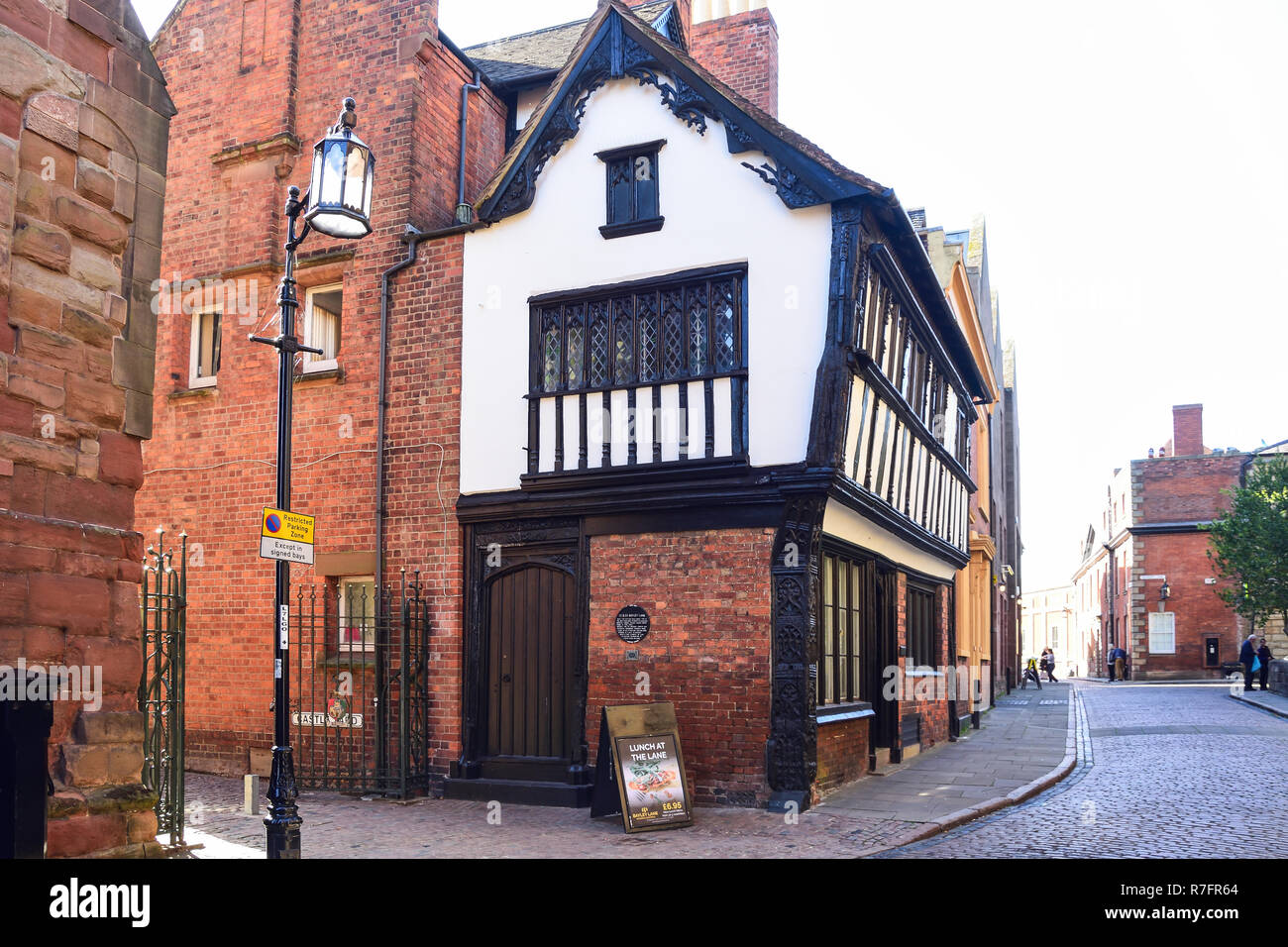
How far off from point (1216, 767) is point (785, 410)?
Result: 7.42 metres

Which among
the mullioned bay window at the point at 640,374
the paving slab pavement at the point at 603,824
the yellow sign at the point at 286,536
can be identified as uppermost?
the mullioned bay window at the point at 640,374

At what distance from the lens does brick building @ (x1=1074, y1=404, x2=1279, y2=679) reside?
4572 centimetres

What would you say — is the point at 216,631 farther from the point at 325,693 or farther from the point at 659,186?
the point at 659,186

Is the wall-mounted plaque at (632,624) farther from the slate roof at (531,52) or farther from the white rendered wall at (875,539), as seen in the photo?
the slate roof at (531,52)

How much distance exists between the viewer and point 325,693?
1291 cm

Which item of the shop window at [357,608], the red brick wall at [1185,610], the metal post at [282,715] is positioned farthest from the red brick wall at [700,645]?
the red brick wall at [1185,610]

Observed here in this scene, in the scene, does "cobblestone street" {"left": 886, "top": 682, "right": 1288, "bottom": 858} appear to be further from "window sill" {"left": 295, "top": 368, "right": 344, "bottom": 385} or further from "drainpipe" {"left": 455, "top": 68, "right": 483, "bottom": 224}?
"drainpipe" {"left": 455, "top": 68, "right": 483, "bottom": 224}

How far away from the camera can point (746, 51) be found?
16.5m

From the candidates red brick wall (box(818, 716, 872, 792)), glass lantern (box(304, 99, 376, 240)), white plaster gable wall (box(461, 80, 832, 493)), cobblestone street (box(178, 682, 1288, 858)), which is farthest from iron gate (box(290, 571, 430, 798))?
glass lantern (box(304, 99, 376, 240))

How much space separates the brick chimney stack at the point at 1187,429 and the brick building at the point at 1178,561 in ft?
0.14

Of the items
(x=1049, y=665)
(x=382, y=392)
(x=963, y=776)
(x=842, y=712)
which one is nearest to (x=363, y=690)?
(x=382, y=392)

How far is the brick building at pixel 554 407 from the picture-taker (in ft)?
37.3

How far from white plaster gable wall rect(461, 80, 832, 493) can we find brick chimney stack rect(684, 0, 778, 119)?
4.37m
